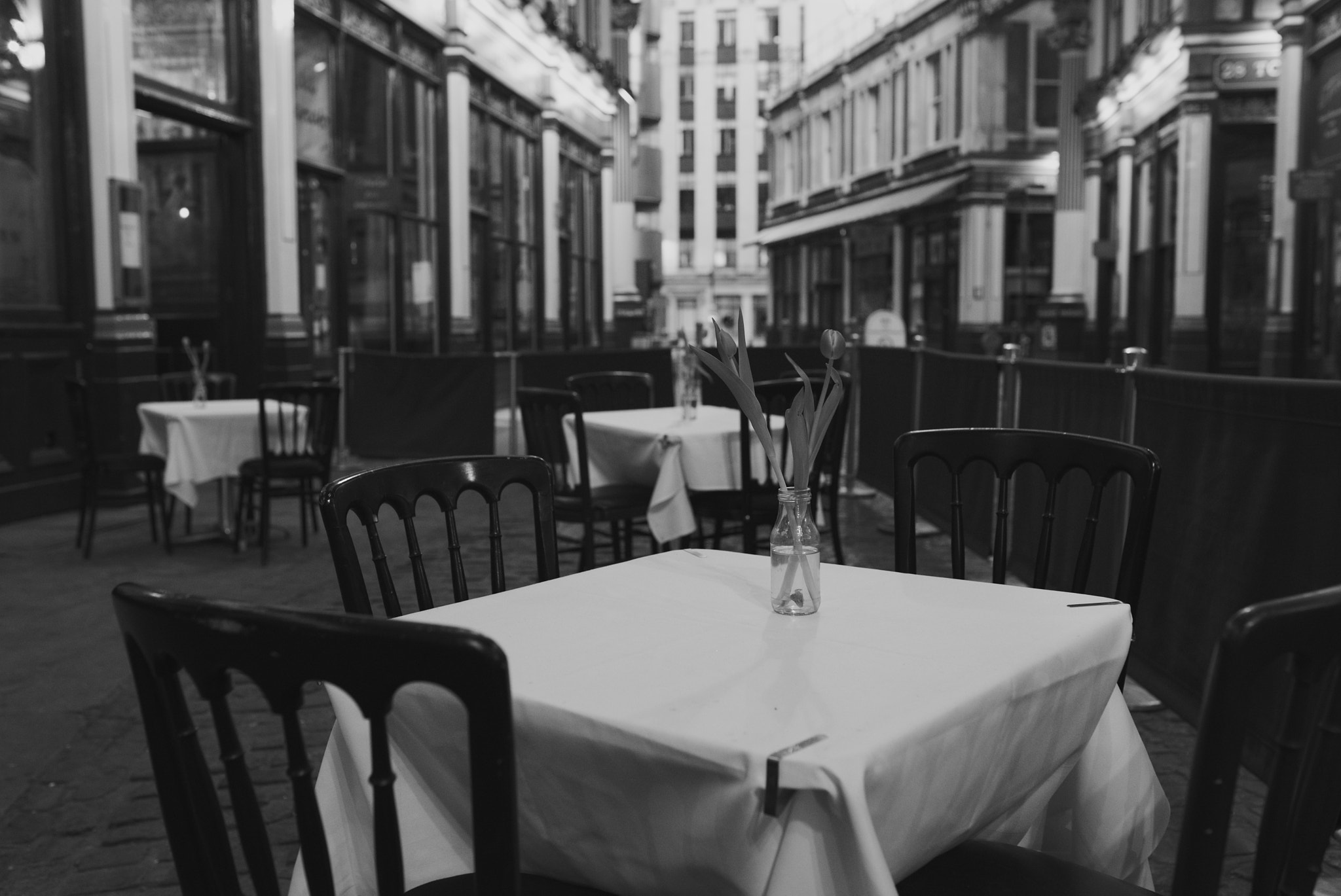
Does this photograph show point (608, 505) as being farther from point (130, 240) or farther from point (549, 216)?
point (549, 216)

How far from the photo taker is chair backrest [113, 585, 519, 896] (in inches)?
52.6

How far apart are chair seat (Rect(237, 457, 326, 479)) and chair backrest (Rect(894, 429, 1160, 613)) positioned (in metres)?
5.31

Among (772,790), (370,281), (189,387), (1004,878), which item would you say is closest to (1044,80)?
(370,281)

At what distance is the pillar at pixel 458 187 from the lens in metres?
16.7

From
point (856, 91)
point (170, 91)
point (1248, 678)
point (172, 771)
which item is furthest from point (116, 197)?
point (856, 91)

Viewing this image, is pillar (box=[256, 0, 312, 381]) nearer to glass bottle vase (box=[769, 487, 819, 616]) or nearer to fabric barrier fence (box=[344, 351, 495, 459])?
fabric barrier fence (box=[344, 351, 495, 459])

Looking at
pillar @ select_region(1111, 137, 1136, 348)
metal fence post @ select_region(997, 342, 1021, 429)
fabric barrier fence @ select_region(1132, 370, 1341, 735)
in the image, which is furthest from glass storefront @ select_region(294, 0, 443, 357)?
pillar @ select_region(1111, 137, 1136, 348)

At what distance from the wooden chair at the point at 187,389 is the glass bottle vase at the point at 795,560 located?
22.3ft

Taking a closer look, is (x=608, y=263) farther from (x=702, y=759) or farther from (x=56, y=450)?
(x=702, y=759)

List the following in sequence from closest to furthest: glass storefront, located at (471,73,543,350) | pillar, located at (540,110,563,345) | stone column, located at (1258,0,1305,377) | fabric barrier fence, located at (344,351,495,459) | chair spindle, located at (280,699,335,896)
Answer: chair spindle, located at (280,699,335,896) → fabric barrier fence, located at (344,351,495,459) → stone column, located at (1258,0,1305,377) → glass storefront, located at (471,73,543,350) → pillar, located at (540,110,563,345)

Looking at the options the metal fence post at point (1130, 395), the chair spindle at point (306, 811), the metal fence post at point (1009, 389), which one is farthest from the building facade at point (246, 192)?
the chair spindle at point (306, 811)

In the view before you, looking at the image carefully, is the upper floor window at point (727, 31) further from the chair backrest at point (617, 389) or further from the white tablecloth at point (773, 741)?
the white tablecloth at point (773, 741)

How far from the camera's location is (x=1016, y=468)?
Answer: 3.12 meters

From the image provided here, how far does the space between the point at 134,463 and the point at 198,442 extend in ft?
1.73
